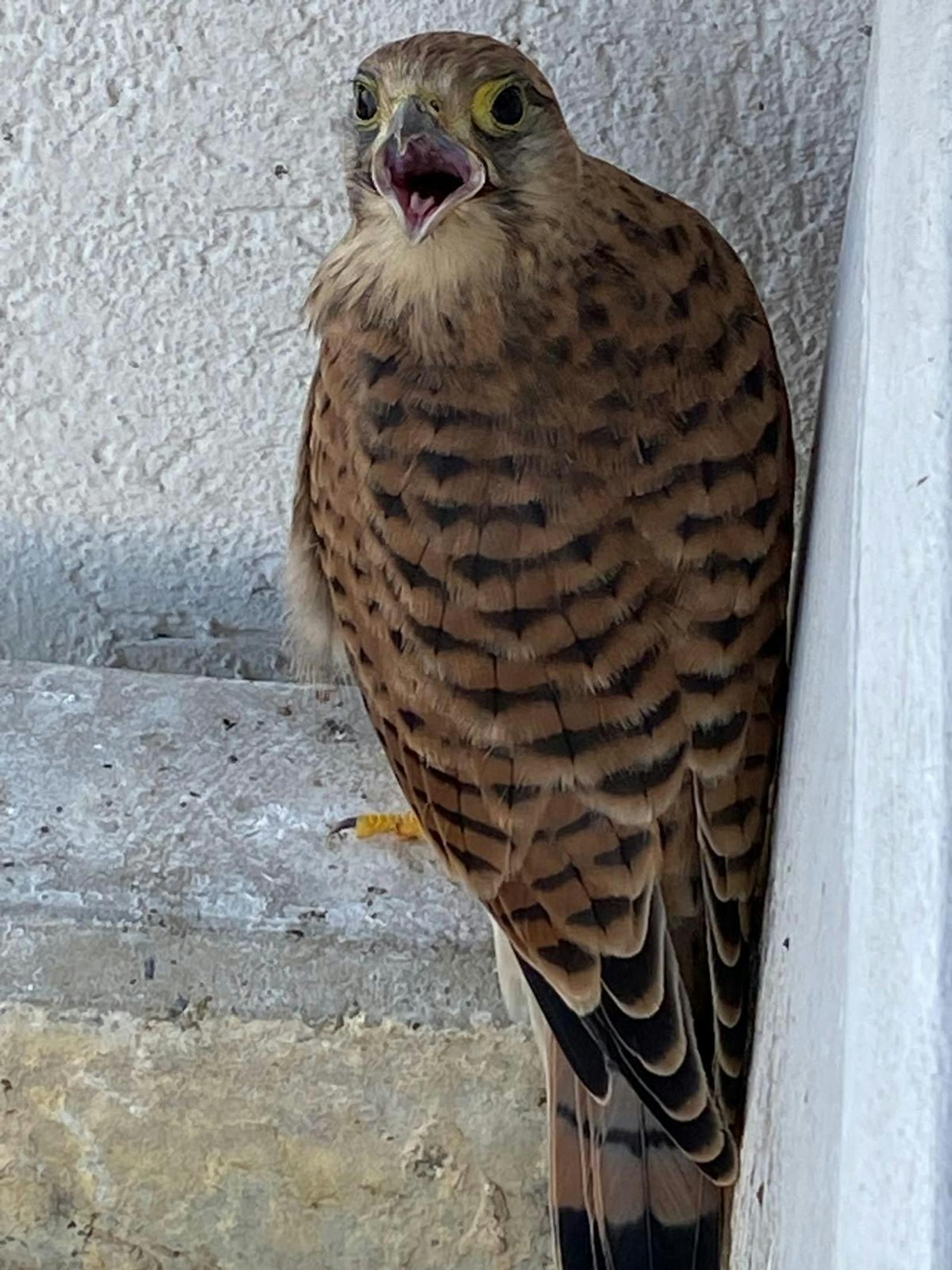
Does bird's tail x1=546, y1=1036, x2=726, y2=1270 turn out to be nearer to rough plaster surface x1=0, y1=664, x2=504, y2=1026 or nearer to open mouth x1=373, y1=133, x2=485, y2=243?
rough plaster surface x1=0, y1=664, x2=504, y2=1026

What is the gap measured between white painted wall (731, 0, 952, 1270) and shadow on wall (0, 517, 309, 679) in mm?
1016

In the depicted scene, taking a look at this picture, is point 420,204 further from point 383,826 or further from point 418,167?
point 383,826

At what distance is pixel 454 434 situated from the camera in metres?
1.36

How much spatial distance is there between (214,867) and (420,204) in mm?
784

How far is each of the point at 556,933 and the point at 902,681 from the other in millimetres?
650

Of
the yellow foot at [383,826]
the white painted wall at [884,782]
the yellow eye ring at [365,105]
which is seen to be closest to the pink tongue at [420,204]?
the yellow eye ring at [365,105]

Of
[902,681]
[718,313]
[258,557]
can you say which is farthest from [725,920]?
[258,557]

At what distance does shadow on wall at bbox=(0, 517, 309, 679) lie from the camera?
77.1 inches

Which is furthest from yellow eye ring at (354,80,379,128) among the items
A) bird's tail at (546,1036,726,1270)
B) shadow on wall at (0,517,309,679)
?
bird's tail at (546,1036,726,1270)

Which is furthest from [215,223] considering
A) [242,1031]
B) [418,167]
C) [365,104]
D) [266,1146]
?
[266,1146]

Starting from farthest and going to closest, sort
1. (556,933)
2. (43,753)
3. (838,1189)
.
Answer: (43,753)
(556,933)
(838,1189)

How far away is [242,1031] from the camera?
1.62m

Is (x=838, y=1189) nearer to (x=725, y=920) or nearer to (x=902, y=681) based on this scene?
(x=902, y=681)

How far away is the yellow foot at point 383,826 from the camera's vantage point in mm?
1739
